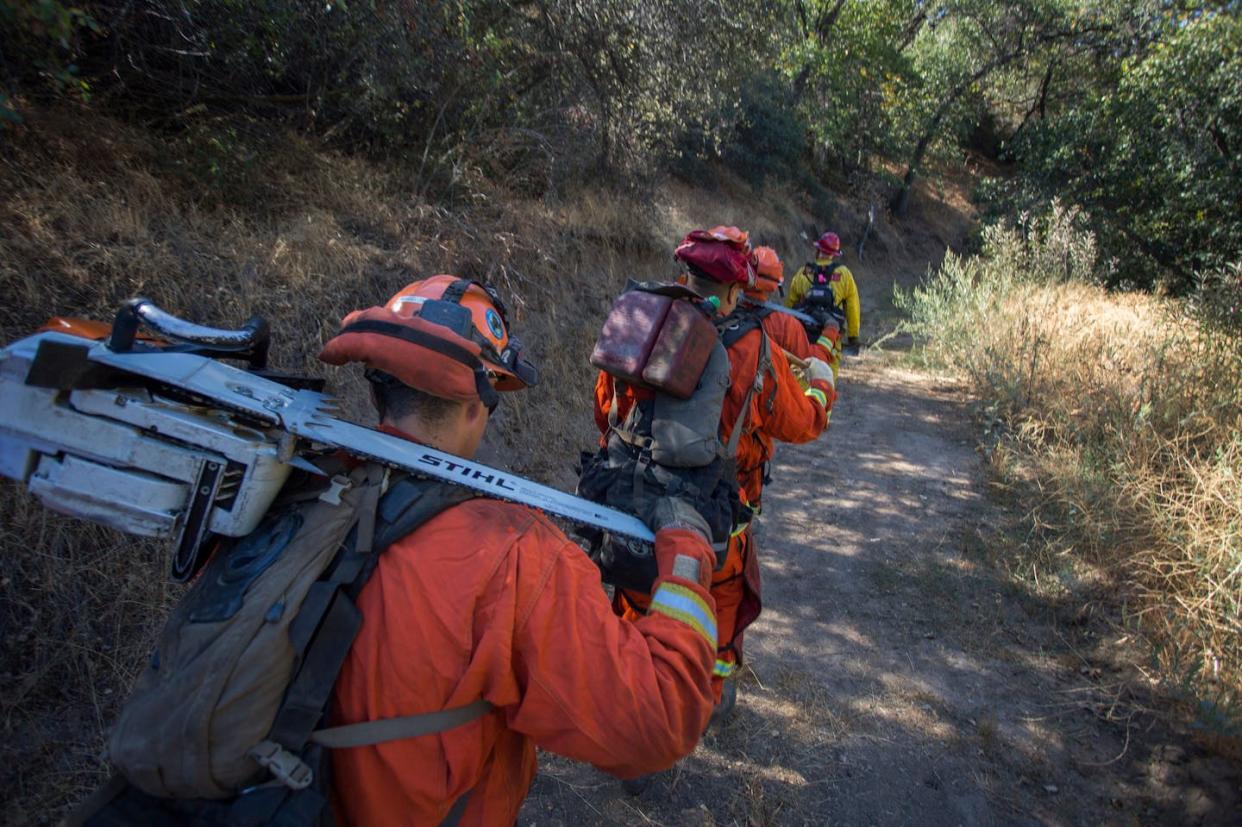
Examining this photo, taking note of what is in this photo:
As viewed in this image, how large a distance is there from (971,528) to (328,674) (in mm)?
5102

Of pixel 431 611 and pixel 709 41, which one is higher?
pixel 709 41

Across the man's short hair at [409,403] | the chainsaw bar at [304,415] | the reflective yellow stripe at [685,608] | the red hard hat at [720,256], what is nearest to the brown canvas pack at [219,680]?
the chainsaw bar at [304,415]

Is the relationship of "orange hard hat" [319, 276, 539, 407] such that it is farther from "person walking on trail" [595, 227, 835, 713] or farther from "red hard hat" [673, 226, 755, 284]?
"red hard hat" [673, 226, 755, 284]

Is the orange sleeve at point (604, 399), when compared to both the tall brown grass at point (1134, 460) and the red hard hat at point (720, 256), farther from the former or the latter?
the tall brown grass at point (1134, 460)

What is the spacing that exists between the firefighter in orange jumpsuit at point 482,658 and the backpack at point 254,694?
0.05m

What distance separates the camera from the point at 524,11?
6.13 m

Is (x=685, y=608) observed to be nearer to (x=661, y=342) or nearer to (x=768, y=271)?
(x=661, y=342)

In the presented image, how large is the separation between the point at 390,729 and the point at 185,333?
2.59 ft

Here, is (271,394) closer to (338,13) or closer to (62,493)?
(62,493)

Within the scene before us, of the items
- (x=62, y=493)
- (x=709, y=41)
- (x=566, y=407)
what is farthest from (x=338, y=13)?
(x=62, y=493)

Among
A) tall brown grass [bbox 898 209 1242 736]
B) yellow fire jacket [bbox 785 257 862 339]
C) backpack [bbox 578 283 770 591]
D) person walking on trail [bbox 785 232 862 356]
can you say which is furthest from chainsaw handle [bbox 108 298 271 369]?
yellow fire jacket [bbox 785 257 862 339]

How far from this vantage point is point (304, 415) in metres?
1.22

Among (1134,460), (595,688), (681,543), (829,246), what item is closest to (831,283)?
(829,246)

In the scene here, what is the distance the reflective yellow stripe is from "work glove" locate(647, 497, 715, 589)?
1.9 inches
